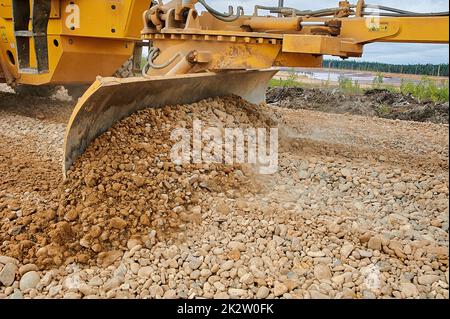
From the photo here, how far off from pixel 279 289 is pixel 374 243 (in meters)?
0.64

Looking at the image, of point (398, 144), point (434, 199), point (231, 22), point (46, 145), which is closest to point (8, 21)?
point (46, 145)

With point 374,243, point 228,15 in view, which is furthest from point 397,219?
point 228,15

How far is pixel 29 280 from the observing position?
2.59 metres

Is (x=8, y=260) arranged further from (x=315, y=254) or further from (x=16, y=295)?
(x=315, y=254)

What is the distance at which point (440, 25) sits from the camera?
3244mm

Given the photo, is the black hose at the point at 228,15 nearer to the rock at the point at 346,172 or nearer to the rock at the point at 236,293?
the rock at the point at 346,172

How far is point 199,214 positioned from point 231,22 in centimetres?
208

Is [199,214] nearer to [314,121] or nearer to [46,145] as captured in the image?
[46,145]

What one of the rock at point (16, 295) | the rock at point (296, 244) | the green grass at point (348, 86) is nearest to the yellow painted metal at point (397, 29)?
the rock at point (296, 244)

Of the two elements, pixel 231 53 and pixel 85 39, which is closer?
pixel 231 53

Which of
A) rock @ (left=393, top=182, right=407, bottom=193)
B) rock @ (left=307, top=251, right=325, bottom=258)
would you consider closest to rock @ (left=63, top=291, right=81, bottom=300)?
rock @ (left=307, top=251, right=325, bottom=258)

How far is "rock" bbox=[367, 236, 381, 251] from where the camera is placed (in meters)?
2.69

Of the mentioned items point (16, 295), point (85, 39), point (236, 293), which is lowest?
point (16, 295)

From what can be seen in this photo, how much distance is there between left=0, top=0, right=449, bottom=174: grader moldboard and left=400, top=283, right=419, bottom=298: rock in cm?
160
